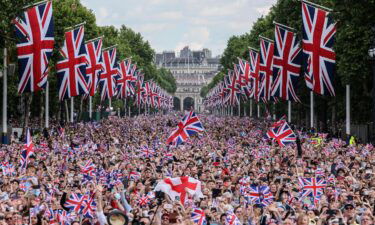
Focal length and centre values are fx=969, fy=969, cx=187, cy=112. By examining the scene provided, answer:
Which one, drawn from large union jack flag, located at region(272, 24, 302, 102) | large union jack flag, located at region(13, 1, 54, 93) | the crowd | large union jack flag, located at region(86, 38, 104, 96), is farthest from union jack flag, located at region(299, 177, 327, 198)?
large union jack flag, located at region(86, 38, 104, 96)

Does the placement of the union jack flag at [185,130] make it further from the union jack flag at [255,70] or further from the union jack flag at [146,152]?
the union jack flag at [255,70]

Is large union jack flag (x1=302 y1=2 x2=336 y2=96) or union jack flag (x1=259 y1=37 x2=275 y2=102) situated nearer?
large union jack flag (x1=302 y1=2 x2=336 y2=96)

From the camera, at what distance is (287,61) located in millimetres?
45938

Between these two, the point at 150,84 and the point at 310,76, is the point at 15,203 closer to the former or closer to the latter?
the point at 310,76

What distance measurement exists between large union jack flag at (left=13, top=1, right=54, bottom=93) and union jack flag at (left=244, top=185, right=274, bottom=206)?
1902 centimetres

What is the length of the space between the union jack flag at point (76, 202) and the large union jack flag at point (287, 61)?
29.3 meters

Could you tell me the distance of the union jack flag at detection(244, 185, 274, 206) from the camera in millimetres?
18500

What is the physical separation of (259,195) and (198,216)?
4.00m

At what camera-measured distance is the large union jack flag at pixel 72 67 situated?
4441 cm

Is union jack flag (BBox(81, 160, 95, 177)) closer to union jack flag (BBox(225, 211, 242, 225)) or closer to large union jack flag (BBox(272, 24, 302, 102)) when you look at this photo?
union jack flag (BBox(225, 211, 242, 225))

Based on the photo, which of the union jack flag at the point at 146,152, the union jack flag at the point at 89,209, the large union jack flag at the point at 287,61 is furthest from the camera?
the large union jack flag at the point at 287,61

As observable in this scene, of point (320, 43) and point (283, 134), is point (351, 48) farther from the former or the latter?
point (283, 134)

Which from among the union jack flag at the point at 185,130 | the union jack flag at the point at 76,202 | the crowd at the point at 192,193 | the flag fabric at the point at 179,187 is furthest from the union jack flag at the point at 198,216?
the union jack flag at the point at 185,130

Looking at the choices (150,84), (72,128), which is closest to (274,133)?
(72,128)
